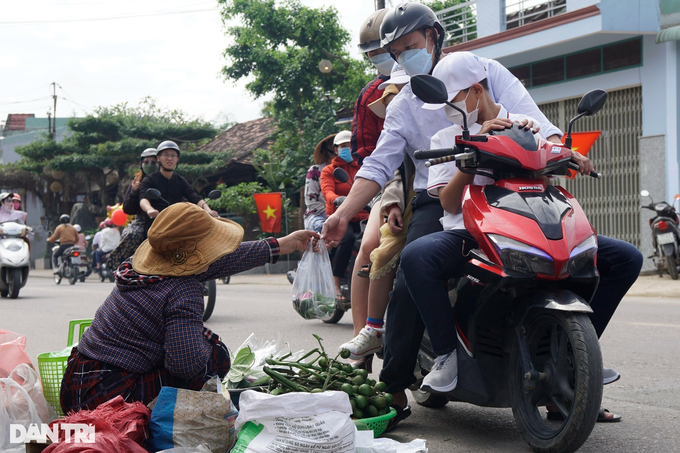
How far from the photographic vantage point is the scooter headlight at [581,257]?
8.77 feet

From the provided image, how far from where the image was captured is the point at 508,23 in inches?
664

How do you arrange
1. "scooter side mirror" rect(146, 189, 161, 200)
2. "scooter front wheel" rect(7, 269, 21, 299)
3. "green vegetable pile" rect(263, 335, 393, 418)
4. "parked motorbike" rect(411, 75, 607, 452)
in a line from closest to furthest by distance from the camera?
"parked motorbike" rect(411, 75, 607, 452) < "green vegetable pile" rect(263, 335, 393, 418) < "scooter side mirror" rect(146, 189, 161, 200) < "scooter front wheel" rect(7, 269, 21, 299)

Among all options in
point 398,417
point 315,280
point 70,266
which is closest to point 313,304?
point 315,280

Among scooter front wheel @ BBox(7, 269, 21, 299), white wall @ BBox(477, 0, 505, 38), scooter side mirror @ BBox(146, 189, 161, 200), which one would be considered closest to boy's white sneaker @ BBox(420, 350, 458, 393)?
scooter side mirror @ BBox(146, 189, 161, 200)

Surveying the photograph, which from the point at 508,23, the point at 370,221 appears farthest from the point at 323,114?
the point at 370,221

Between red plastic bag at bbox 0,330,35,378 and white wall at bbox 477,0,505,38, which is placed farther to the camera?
white wall at bbox 477,0,505,38

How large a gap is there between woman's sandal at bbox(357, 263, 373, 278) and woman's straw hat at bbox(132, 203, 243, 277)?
1062 millimetres

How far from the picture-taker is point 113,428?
2.44 meters

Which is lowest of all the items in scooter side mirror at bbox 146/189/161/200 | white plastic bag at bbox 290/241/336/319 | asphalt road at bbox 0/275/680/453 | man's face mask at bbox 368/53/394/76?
asphalt road at bbox 0/275/680/453

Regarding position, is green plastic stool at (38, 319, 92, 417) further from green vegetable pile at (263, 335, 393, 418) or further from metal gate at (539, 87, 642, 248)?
metal gate at (539, 87, 642, 248)

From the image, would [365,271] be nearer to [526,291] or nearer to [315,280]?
[315,280]

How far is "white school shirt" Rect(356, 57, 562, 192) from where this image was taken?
364 centimetres

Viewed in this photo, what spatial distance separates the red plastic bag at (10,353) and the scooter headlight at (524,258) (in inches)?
88.8

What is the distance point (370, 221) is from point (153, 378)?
1.63 metres
